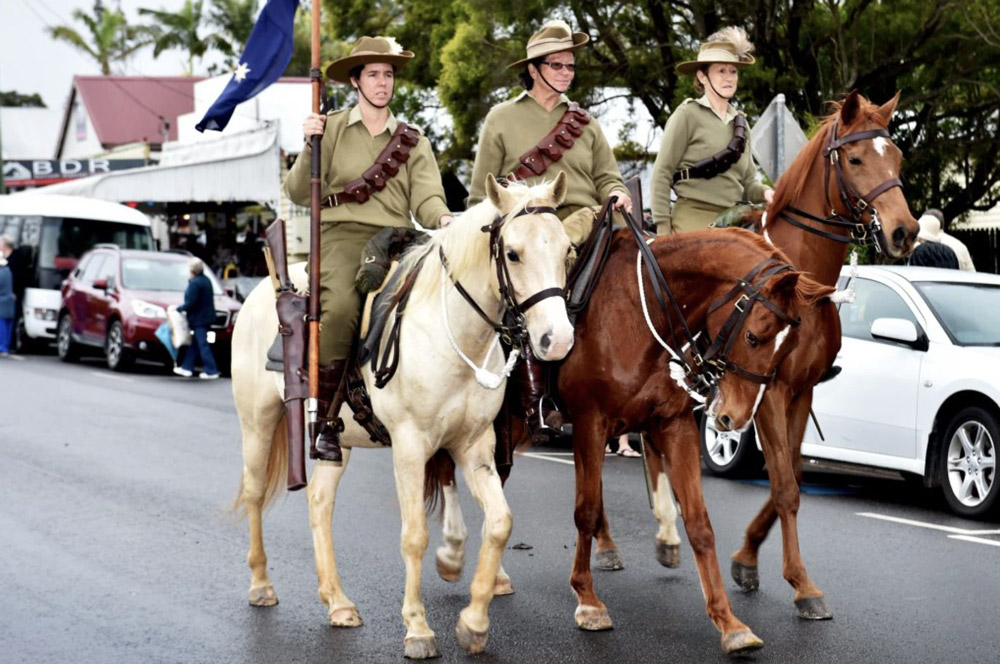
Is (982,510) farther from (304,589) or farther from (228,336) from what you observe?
(228,336)

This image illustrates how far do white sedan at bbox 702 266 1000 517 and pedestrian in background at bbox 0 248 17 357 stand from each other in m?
19.7

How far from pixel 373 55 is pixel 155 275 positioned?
18.1 m

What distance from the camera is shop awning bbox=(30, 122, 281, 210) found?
103 feet

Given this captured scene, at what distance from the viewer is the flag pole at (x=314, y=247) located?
6.85m

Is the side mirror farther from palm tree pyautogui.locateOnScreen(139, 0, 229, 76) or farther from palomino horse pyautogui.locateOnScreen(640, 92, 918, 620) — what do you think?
palm tree pyautogui.locateOnScreen(139, 0, 229, 76)

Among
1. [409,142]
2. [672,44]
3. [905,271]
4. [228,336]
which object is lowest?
[228,336]

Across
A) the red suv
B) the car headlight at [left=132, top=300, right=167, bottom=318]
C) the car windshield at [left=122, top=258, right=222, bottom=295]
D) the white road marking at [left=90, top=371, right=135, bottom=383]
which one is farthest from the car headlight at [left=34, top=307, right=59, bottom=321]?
the car headlight at [left=132, top=300, right=167, bottom=318]

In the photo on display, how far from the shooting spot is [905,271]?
1132cm

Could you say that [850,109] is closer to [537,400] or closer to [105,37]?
[537,400]

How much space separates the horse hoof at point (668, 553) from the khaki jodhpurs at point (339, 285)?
2.42 m

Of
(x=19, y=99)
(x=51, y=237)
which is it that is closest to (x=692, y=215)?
(x=51, y=237)

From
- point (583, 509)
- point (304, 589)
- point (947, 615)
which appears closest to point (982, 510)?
point (947, 615)

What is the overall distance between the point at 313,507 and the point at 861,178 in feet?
11.2

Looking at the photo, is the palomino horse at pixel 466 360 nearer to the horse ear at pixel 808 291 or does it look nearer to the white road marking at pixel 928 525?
the horse ear at pixel 808 291
